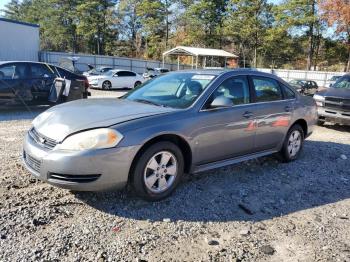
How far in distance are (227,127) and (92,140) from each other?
1.88 m

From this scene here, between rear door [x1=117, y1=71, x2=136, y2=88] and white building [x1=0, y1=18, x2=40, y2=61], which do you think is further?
white building [x1=0, y1=18, x2=40, y2=61]

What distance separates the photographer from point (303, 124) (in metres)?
6.48

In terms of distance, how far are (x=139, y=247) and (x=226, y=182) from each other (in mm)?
2077

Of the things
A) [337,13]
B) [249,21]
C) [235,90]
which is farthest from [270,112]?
[249,21]

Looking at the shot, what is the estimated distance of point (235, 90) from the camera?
5.15 meters

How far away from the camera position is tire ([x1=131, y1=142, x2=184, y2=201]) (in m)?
3.99

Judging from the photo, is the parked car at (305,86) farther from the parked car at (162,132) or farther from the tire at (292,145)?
the parked car at (162,132)

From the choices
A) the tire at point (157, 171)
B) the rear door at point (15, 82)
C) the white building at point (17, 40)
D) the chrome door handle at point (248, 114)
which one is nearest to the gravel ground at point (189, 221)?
the tire at point (157, 171)

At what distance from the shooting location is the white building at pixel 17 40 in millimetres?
28547

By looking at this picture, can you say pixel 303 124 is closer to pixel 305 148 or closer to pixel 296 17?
pixel 305 148

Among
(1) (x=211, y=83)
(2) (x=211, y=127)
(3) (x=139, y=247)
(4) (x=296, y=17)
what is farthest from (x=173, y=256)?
(4) (x=296, y=17)

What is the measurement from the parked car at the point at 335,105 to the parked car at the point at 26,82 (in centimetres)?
749

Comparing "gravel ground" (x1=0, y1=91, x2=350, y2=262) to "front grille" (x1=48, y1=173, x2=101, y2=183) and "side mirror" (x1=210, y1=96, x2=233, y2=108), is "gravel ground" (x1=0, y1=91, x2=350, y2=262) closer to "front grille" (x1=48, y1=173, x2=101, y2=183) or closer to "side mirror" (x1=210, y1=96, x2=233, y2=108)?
"front grille" (x1=48, y1=173, x2=101, y2=183)

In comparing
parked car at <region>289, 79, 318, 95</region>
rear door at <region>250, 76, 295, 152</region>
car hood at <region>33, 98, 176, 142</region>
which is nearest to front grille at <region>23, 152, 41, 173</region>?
car hood at <region>33, 98, 176, 142</region>
